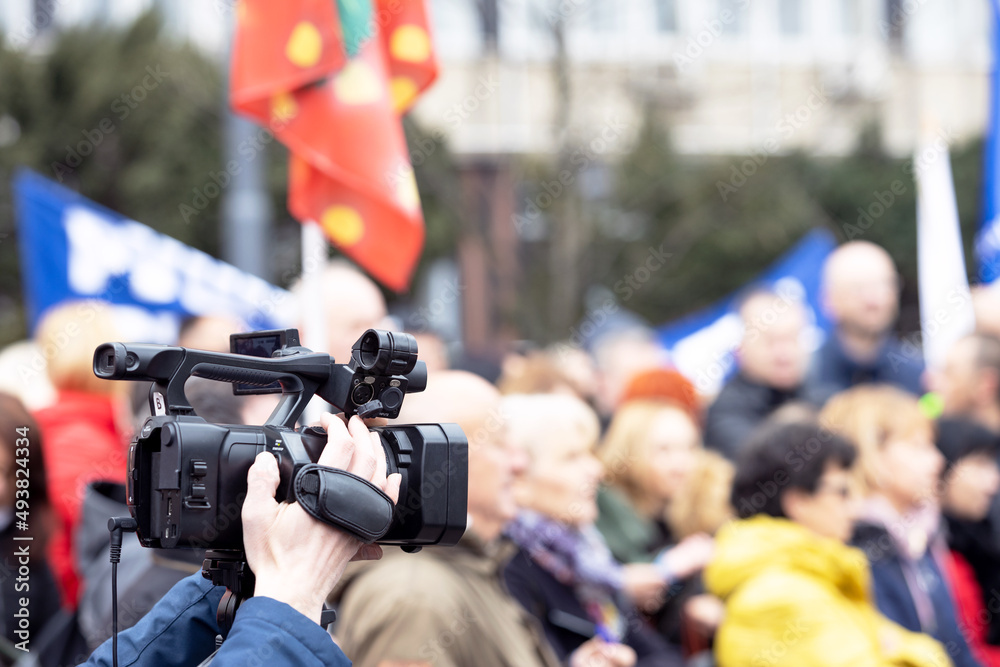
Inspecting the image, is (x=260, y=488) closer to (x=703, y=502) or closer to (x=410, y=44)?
(x=703, y=502)

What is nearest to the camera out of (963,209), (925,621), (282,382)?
(282,382)

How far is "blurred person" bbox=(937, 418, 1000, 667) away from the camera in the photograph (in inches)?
173

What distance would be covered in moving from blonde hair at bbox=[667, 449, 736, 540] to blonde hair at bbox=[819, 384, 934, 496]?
48 cm

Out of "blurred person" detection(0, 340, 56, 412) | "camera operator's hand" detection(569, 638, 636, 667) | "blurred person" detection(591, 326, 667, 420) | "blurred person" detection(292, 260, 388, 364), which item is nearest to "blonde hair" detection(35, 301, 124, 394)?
"blurred person" detection(0, 340, 56, 412)

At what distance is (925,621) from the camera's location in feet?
12.3

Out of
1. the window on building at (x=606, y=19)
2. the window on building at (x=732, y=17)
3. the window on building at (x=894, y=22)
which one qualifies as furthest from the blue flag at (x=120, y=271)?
the window on building at (x=894, y=22)

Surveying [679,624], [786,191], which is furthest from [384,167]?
[786,191]

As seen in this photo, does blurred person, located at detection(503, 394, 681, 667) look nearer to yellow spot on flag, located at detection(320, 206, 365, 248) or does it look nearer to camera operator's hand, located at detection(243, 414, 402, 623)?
yellow spot on flag, located at detection(320, 206, 365, 248)

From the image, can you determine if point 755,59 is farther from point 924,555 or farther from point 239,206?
point 924,555

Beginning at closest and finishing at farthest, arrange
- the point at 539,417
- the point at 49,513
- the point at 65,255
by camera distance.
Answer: the point at 49,513 → the point at 539,417 → the point at 65,255

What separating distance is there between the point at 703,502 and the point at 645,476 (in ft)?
0.90

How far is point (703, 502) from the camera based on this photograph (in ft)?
14.6

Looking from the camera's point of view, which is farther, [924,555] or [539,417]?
[924,555]

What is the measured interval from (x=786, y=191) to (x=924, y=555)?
11.8 meters
